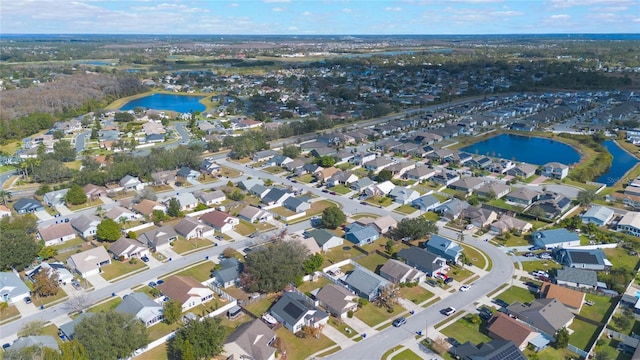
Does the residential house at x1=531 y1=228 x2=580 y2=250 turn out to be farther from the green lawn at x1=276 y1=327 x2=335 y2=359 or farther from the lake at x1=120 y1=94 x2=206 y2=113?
the lake at x1=120 y1=94 x2=206 y2=113

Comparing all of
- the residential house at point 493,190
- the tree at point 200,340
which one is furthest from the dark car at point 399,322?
the residential house at point 493,190

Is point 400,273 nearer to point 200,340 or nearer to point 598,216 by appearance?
point 200,340

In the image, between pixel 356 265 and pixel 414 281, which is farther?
pixel 356 265

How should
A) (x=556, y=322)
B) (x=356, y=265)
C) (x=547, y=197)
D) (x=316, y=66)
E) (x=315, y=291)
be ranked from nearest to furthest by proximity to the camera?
(x=556, y=322), (x=315, y=291), (x=356, y=265), (x=547, y=197), (x=316, y=66)

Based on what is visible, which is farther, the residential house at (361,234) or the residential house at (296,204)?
the residential house at (296,204)

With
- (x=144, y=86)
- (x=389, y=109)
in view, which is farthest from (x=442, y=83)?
(x=144, y=86)

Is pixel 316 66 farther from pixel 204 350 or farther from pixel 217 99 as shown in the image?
pixel 204 350

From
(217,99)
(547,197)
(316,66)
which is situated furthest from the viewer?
(316,66)

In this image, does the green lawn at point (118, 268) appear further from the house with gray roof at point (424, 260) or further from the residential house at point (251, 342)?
the house with gray roof at point (424, 260)
